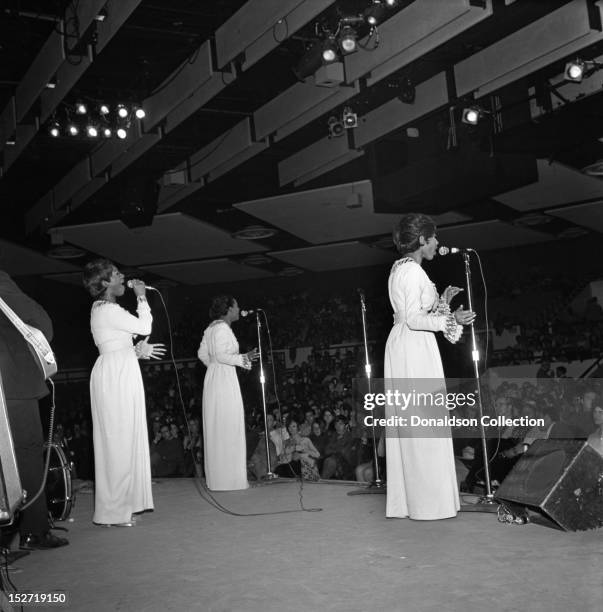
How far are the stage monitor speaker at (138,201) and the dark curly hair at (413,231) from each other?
599cm

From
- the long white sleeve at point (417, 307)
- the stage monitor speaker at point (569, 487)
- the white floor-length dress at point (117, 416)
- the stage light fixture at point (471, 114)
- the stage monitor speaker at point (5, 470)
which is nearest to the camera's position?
the stage monitor speaker at point (5, 470)

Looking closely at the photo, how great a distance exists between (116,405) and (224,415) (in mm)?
1860

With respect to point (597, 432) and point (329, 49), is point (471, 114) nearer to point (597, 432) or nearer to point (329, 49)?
point (329, 49)

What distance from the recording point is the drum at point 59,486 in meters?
4.61

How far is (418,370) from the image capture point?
12.8 feet

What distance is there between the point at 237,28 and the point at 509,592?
495 cm

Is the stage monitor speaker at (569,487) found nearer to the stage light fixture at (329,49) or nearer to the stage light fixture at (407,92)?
the stage light fixture at (329,49)

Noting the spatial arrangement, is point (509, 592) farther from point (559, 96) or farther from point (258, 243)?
point (258, 243)

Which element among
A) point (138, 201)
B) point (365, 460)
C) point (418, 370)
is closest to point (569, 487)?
point (418, 370)

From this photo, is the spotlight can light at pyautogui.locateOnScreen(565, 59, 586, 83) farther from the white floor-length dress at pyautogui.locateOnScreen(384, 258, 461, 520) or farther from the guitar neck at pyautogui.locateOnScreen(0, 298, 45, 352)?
the guitar neck at pyautogui.locateOnScreen(0, 298, 45, 352)

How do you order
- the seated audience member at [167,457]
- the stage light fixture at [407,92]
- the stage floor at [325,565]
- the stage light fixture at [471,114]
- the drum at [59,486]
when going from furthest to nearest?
the seated audience member at [167,457], the stage light fixture at [407,92], the stage light fixture at [471,114], the drum at [59,486], the stage floor at [325,565]

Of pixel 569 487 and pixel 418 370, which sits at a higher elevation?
pixel 418 370

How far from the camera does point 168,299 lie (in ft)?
54.8

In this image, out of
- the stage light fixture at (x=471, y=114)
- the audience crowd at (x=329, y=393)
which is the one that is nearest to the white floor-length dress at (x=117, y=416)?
the audience crowd at (x=329, y=393)
